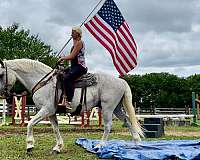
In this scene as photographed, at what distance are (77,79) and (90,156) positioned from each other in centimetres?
174

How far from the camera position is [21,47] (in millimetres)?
54688

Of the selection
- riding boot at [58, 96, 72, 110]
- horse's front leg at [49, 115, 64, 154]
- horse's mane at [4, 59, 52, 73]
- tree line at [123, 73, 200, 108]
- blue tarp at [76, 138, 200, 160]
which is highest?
tree line at [123, 73, 200, 108]

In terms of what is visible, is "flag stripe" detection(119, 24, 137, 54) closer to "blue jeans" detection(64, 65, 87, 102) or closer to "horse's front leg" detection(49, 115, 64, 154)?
"blue jeans" detection(64, 65, 87, 102)

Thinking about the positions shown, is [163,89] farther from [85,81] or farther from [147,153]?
[147,153]

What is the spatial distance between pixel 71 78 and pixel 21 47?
48.2m

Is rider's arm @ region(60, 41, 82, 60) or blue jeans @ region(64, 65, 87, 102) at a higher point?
rider's arm @ region(60, 41, 82, 60)

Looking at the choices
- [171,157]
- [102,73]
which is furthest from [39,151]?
[171,157]

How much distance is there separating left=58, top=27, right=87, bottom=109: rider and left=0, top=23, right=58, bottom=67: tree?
43.3 meters

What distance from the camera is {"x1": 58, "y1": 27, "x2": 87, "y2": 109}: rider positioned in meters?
8.03

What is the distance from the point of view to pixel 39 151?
8.27 meters

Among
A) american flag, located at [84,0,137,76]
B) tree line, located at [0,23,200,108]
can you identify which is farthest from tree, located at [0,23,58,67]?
american flag, located at [84,0,137,76]

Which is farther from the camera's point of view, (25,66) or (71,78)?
(25,66)

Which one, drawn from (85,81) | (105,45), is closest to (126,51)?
(105,45)

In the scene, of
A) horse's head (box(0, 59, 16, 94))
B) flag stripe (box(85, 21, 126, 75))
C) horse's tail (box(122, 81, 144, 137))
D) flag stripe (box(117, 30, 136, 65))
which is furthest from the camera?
flag stripe (box(117, 30, 136, 65))
